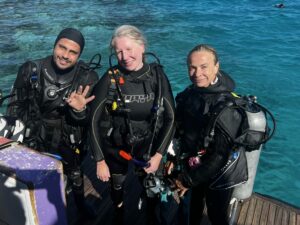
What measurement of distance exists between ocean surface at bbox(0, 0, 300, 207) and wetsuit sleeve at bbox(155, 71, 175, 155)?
4.33m

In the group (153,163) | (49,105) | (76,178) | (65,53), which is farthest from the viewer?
(76,178)

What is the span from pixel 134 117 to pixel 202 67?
91 centimetres

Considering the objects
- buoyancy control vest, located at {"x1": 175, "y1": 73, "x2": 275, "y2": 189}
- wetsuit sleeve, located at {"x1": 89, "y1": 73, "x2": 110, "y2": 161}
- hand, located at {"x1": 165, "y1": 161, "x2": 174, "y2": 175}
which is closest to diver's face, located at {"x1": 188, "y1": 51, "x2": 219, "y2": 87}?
buoyancy control vest, located at {"x1": 175, "y1": 73, "x2": 275, "y2": 189}

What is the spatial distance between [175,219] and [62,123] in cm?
194

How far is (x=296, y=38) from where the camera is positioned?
14.0m

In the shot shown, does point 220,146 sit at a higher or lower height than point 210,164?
higher

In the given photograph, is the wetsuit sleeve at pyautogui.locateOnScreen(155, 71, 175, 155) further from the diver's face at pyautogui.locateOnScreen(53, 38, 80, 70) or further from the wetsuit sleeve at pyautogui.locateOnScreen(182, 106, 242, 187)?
the diver's face at pyautogui.locateOnScreen(53, 38, 80, 70)

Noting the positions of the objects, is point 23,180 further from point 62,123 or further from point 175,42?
point 175,42

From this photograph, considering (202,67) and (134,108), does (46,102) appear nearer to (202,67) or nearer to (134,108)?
(134,108)

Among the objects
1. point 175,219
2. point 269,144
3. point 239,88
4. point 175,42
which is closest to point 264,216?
point 175,219

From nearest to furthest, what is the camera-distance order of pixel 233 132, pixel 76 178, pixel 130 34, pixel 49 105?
pixel 233 132 < pixel 130 34 < pixel 49 105 < pixel 76 178

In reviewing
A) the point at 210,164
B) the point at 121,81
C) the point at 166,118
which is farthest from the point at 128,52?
the point at 210,164

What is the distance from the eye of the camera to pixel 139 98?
3238 millimetres

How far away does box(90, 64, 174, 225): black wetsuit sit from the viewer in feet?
10.5
